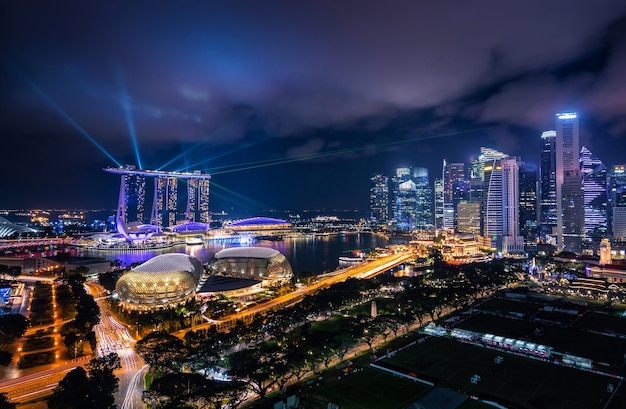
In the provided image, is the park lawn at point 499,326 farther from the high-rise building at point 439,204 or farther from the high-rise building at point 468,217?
the high-rise building at point 439,204

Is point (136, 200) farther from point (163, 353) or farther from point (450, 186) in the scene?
point (163, 353)

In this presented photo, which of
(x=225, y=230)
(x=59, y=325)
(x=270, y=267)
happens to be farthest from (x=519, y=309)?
(x=225, y=230)

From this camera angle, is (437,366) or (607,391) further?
(437,366)

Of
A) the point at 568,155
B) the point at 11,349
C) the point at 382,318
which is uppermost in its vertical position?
the point at 568,155

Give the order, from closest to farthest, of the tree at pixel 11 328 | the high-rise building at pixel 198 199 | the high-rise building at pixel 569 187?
the tree at pixel 11 328 → the high-rise building at pixel 569 187 → the high-rise building at pixel 198 199

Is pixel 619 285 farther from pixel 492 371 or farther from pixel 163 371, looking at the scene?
pixel 163 371

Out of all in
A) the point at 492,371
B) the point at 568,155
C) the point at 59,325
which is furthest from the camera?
the point at 568,155

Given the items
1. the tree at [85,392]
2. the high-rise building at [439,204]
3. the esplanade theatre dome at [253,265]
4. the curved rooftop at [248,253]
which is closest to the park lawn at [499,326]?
the esplanade theatre dome at [253,265]
